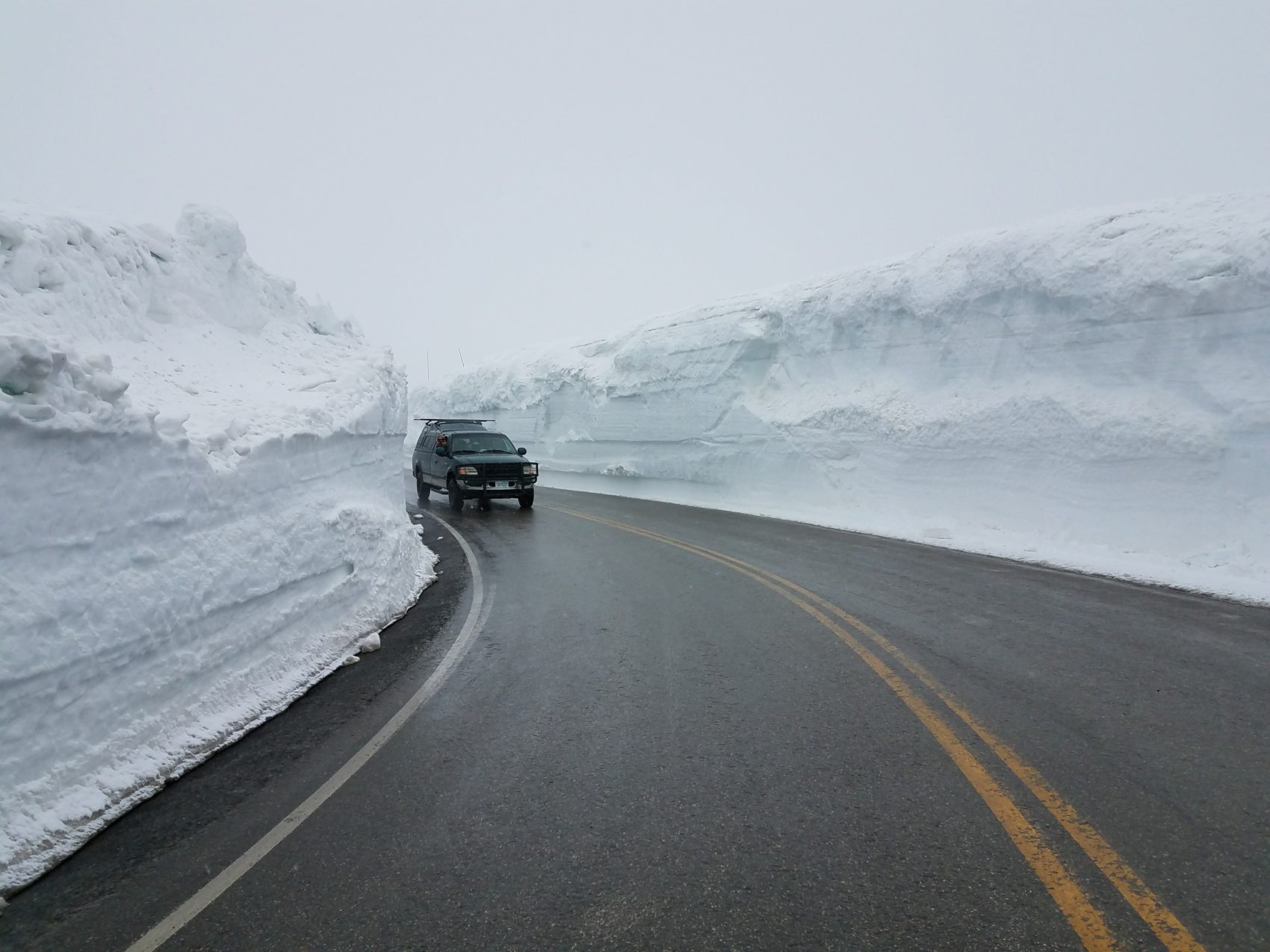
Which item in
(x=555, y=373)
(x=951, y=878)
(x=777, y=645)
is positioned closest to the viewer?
(x=951, y=878)

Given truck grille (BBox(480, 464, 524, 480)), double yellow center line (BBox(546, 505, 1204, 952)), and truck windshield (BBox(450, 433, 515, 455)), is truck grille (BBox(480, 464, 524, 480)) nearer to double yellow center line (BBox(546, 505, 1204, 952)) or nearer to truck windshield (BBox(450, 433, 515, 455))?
truck windshield (BBox(450, 433, 515, 455))

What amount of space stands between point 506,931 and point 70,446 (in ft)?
11.4

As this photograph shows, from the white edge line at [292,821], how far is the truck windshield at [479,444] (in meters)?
11.8

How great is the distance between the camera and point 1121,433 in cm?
1292

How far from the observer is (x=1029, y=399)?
14648mm

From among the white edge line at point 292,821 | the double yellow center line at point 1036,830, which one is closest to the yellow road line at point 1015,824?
the double yellow center line at point 1036,830

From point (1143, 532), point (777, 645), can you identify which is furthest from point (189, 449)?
point (1143, 532)

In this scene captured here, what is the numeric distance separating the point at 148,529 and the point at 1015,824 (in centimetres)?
498

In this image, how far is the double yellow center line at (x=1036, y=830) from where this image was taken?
8.80 feet

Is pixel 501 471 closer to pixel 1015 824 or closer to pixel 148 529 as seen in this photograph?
pixel 148 529

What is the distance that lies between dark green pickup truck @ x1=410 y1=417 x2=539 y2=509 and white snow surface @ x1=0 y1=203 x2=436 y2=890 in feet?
25.9

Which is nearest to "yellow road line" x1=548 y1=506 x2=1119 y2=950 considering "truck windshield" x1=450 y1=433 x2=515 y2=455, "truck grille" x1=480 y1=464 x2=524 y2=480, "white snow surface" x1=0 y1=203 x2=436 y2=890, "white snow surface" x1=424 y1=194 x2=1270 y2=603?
"white snow surface" x1=0 y1=203 x2=436 y2=890

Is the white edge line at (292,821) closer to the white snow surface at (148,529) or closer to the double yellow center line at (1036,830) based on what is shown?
the white snow surface at (148,529)

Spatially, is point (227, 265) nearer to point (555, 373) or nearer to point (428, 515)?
point (428, 515)
